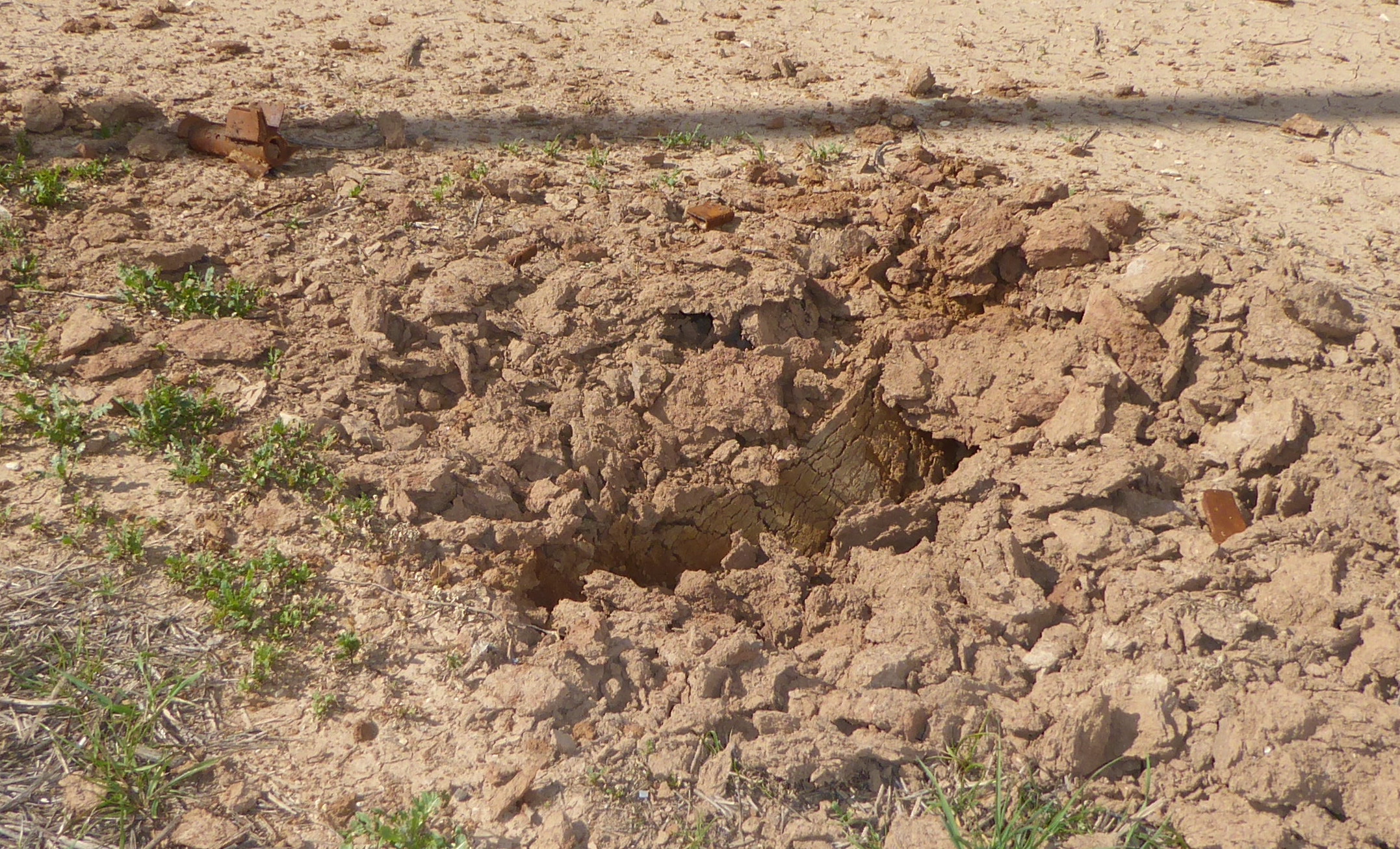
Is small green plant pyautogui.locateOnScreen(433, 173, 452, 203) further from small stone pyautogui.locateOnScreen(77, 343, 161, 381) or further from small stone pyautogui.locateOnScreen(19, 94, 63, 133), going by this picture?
small stone pyautogui.locateOnScreen(19, 94, 63, 133)

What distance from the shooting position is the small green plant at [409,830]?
2.06m

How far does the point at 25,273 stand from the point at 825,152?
2.97m

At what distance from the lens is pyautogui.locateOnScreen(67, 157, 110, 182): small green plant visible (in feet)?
11.9

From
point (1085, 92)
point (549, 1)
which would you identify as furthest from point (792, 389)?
point (549, 1)

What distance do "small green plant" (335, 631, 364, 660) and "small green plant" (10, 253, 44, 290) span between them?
1.71m

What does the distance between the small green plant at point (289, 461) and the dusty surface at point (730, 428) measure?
0.06m

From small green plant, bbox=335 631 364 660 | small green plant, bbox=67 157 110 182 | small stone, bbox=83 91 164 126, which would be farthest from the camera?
small stone, bbox=83 91 164 126

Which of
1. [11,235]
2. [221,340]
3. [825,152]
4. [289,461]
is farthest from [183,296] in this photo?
[825,152]

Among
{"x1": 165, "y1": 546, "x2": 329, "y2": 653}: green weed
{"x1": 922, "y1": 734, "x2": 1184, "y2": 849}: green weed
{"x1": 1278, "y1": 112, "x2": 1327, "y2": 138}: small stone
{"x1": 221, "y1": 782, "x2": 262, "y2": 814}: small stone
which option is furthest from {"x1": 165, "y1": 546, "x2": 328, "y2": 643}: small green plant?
{"x1": 1278, "y1": 112, "x2": 1327, "y2": 138}: small stone

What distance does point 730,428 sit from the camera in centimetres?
325

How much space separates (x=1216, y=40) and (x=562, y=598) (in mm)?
4739

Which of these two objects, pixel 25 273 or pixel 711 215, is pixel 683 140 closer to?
pixel 711 215

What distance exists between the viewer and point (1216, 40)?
17.3 ft

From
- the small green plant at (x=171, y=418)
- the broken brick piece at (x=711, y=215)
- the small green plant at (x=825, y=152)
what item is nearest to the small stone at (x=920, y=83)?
the small green plant at (x=825, y=152)
